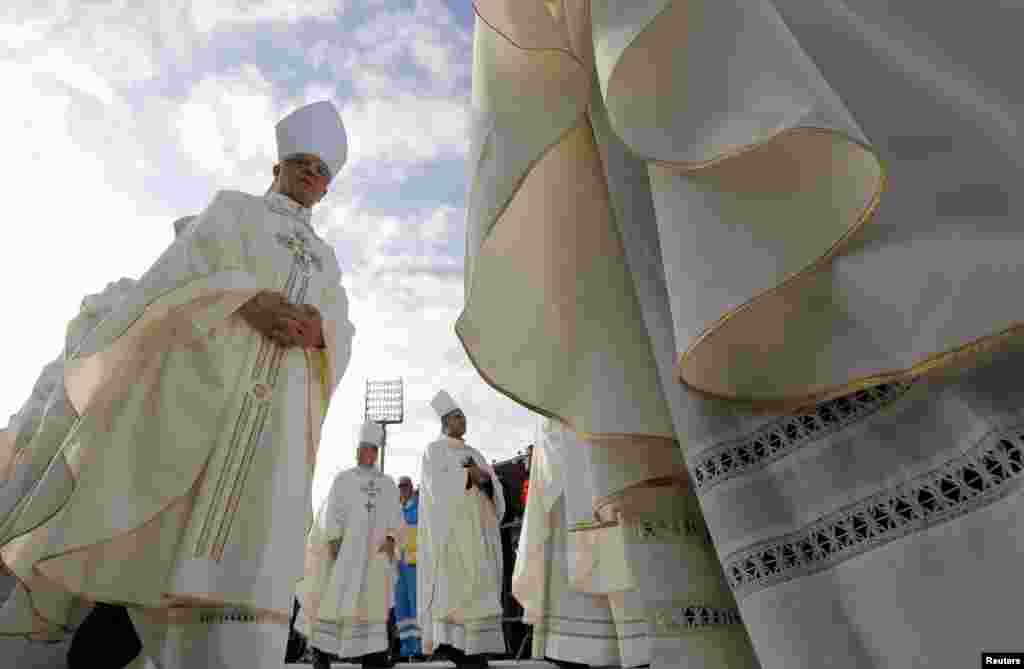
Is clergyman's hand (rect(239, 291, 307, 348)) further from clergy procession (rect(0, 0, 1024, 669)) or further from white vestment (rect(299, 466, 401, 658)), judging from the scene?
white vestment (rect(299, 466, 401, 658))

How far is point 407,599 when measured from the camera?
8922mm

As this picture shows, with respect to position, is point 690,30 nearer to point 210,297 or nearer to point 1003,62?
point 1003,62

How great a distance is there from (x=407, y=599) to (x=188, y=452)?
7285mm

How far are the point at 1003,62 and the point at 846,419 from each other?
18.3 inches

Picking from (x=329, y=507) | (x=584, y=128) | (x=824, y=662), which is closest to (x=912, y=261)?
(x=824, y=662)

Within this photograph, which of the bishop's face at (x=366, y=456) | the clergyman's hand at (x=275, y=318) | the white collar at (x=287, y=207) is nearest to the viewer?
the clergyman's hand at (x=275, y=318)

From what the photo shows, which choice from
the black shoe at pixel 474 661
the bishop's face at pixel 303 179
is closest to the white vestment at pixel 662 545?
the bishop's face at pixel 303 179

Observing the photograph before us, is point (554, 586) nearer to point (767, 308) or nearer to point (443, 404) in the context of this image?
point (443, 404)

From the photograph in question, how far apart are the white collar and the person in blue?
4.95 meters

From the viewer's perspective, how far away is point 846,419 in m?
0.80

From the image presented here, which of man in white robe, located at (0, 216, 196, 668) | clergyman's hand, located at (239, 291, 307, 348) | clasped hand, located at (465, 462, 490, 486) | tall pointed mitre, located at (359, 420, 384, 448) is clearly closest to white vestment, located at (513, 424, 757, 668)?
clergyman's hand, located at (239, 291, 307, 348)

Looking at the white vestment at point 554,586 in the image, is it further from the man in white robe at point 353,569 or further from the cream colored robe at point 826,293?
the cream colored robe at point 826,293

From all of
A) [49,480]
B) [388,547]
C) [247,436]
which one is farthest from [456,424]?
[49,480]

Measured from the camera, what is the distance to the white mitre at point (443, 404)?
7899 millimetres
